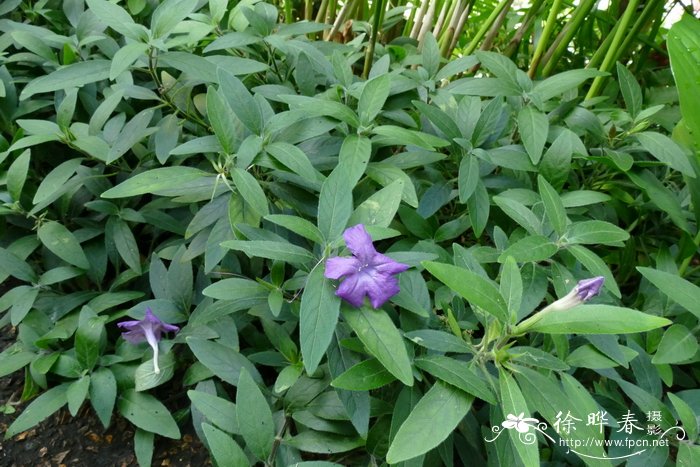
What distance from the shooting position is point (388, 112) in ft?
4.58

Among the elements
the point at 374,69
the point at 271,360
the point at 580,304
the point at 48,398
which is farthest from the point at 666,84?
the point at 48,398

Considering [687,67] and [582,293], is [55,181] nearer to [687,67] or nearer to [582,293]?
[582,293]

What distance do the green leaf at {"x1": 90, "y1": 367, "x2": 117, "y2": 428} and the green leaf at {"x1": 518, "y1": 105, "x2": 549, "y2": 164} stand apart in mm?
988

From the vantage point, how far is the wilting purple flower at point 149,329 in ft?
3.70

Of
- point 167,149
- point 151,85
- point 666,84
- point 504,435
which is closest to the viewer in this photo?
point 504,435

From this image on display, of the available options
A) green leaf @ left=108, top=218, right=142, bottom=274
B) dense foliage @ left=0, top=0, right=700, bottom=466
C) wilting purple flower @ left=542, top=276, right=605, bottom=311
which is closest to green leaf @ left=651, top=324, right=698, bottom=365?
dense foliage @ left=0, top=0, right=700, bottom=466

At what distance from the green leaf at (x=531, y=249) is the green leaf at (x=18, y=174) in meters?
1.03

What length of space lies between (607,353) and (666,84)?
1.29 meters

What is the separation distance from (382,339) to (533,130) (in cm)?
69

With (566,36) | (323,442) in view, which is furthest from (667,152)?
(323,442)

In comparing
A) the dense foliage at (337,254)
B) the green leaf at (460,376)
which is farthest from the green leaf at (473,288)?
the green leaf at (460,376)

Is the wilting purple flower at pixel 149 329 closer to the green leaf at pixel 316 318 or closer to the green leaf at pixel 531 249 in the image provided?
the green leaf at pixel 316 318

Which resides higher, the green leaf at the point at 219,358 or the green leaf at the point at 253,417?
the green leaf at the point at 253,417

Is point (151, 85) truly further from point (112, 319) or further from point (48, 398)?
point (48, 398)
